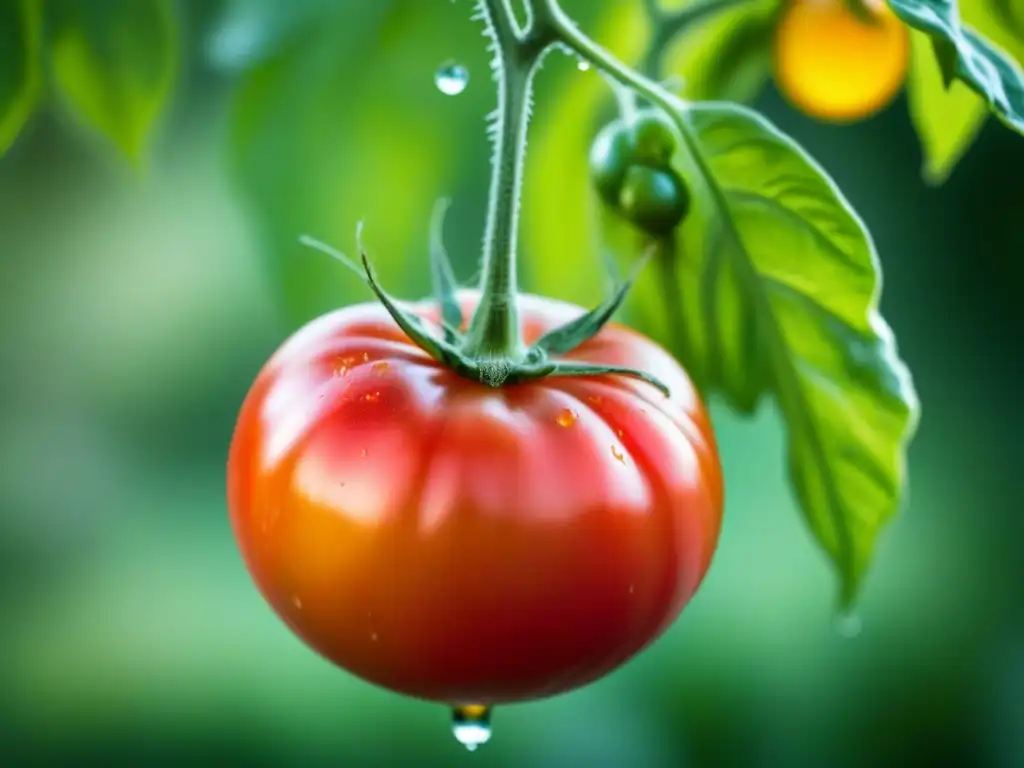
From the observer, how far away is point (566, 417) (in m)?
0.33

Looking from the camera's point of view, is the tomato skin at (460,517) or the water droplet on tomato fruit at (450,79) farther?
the water droplet on tomato fruit at (450,79)

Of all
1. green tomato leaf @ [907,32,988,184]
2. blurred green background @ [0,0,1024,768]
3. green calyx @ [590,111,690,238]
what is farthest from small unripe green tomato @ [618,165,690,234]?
blurred green background @ [0,0,1024,768]

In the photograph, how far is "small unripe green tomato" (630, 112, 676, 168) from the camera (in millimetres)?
420

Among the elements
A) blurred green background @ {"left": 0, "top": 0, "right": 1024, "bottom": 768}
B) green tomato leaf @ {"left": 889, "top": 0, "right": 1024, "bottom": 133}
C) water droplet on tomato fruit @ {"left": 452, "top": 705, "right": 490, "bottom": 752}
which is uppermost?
green tomato leaf @ {"left": 889, "top": 0, "right": 1024, "bottom": 133}

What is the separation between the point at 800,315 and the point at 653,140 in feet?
0.25

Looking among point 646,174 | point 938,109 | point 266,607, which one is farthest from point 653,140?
point 266,607

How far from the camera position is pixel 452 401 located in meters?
0.33

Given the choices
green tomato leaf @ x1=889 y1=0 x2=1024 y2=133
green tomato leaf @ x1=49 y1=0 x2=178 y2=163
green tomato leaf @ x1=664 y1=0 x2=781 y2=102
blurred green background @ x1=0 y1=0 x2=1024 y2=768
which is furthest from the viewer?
blurred green background @ x1=0 y1=0 x2=1024 y2=768

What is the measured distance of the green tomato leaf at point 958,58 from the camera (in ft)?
0.95

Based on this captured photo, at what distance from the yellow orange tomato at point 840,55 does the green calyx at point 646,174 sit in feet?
0.24

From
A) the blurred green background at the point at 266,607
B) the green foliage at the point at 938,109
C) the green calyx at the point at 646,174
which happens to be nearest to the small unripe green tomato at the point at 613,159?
the green calyx at the point at 646,174

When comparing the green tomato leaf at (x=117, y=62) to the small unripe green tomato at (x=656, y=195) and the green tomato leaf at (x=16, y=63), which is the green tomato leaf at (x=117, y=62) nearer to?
the green tomato leaf at (x=16, y=63)

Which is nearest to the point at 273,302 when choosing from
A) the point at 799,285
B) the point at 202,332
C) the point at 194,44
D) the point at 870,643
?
the point at 194,44

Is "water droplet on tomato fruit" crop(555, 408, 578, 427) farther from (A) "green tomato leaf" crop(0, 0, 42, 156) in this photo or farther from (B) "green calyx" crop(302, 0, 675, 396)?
(A) "green tomato leaf" crop(0, 0, 42, 156)
